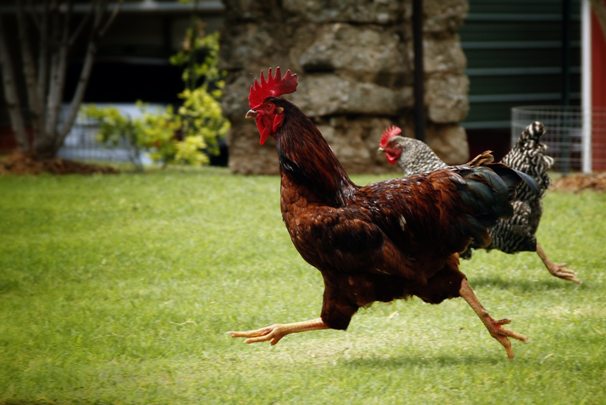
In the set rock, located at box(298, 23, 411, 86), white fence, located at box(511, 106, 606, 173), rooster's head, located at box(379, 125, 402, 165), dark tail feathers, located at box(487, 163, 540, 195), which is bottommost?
white fence, located at box(511, 106, 606, 173)

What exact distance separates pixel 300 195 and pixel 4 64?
10.00 meters

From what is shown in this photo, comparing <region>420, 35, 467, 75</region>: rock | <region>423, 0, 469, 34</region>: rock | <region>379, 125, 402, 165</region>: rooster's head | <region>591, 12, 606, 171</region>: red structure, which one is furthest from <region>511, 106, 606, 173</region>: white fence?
<region>379, 125, 402, 165</region>: rooster's head

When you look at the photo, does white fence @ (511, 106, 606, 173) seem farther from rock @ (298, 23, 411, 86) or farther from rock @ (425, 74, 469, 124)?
rock @ (298, 23, 411, 86)

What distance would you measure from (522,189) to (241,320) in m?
2.49

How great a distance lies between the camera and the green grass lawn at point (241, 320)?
581 centimetres

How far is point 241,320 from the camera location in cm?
745

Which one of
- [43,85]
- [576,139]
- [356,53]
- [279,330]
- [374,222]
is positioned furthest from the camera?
[576,139]

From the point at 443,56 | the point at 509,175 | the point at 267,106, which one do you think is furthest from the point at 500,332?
the point at 443,56

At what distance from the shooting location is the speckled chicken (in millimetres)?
8039

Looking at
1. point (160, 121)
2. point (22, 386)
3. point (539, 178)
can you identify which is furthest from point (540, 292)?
point (160, 121)

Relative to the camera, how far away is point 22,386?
5918mm

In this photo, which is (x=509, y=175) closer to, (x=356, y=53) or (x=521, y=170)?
(x=521, y=170)

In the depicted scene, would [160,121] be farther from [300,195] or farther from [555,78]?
[300,195]

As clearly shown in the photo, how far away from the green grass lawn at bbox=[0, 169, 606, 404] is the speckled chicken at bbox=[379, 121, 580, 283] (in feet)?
1.19
